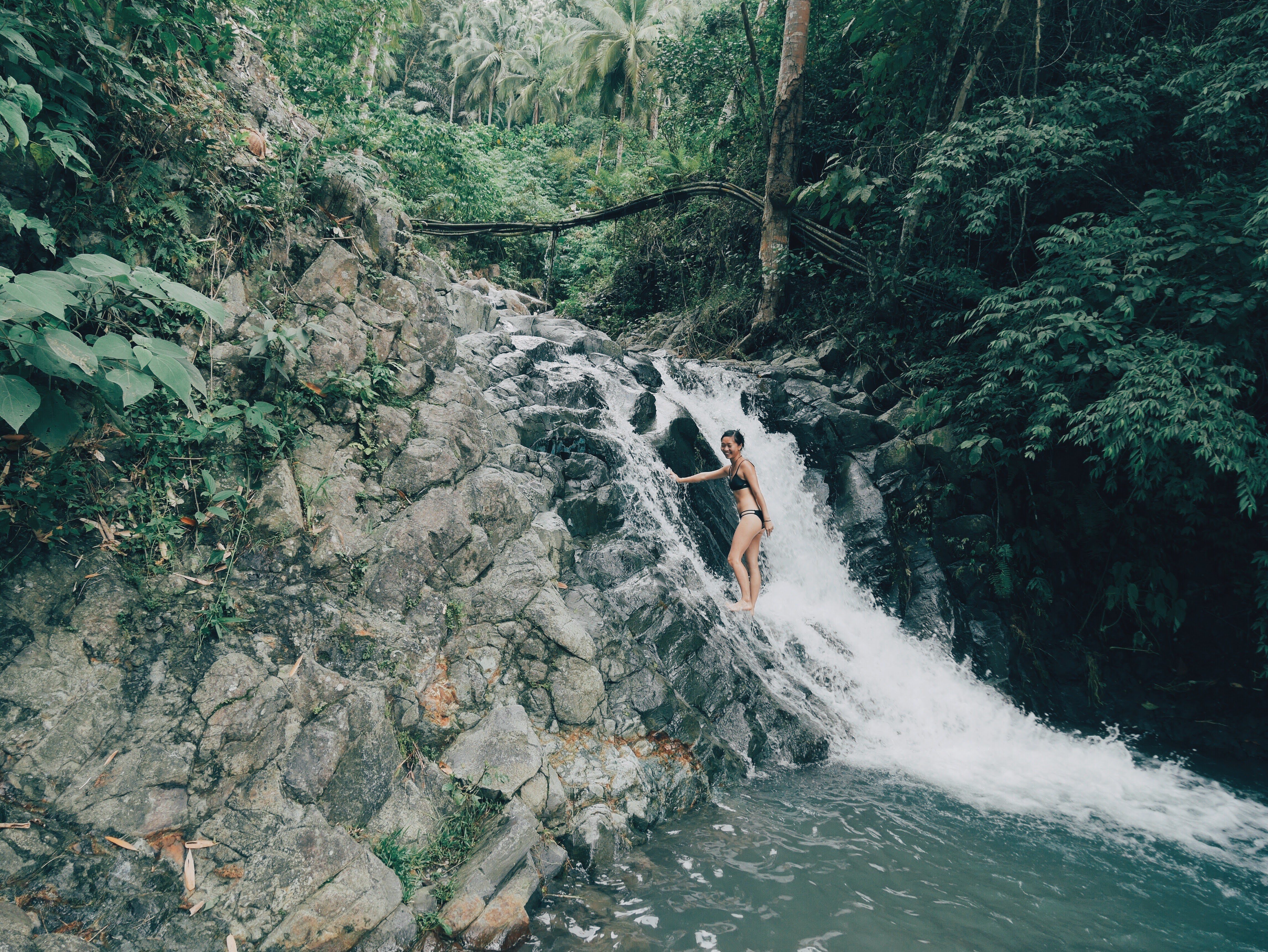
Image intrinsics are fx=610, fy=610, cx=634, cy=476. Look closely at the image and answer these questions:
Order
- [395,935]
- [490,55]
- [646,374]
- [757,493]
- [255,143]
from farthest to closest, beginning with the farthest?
[490,55], [646,374], [757,493], [255,143], [395,935]

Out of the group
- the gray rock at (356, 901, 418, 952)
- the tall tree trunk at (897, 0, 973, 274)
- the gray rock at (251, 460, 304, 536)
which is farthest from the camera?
the tall tree trunk at (897, 0, 973, 274)

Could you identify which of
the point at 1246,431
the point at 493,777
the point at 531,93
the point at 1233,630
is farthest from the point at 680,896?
the point at 531,93

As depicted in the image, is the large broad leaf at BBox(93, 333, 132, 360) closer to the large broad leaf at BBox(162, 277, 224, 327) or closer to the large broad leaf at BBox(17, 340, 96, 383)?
the large broad leaf at BBox(17, 340, 96, 383)

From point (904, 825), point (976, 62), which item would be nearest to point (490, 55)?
point (976, 62)

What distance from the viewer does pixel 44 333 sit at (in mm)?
2588

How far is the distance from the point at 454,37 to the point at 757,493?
1719 inches

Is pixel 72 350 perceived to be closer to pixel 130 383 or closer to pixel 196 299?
pixel 130 383

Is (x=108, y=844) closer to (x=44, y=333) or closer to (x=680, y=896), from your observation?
(x=44, y=333)

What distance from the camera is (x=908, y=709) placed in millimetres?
6961

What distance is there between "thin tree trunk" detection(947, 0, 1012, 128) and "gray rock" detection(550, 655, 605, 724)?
855cm

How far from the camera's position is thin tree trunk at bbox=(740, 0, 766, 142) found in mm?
10289

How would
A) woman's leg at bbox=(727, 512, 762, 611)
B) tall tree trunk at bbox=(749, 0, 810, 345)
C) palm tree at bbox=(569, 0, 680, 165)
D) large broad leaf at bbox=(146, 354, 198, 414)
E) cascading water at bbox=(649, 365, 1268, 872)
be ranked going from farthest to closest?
1. palm tree at bbox=(569, 0, 680, 165)
2. tall tree trunk at bbox=(749, 0, 810, 345)
3. woman's leg at bbox=(727, 512, 762, 611)
4. cascading water at bbox=(649, 365, 1268, 872)
5. large broad leaf at bbox=(146, 354, 198, 414)

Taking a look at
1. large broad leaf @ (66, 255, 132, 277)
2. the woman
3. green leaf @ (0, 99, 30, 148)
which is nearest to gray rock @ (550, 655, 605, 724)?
the woman

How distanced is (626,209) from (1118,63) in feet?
24.4
